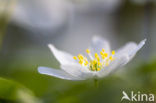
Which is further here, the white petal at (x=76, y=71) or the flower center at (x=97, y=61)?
the flower center at (x=97, y=61)

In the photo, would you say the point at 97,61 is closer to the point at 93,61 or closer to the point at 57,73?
the point at 93,61

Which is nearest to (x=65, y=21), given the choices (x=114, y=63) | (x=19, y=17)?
(x=19, y=17)

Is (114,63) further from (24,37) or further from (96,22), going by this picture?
(96,22)

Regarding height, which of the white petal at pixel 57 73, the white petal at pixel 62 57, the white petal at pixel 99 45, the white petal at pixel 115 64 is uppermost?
the white petal at pixel 99 45

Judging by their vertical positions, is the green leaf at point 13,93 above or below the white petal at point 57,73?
below

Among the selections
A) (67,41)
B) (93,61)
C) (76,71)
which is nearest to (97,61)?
(93,61)

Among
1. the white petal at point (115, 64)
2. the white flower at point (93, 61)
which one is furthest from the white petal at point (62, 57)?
the white petal at point (115, 64)

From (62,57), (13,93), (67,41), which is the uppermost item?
(67,41)

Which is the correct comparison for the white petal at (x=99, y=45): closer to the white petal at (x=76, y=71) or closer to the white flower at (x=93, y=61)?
the white flower at (x=93, y=61)
